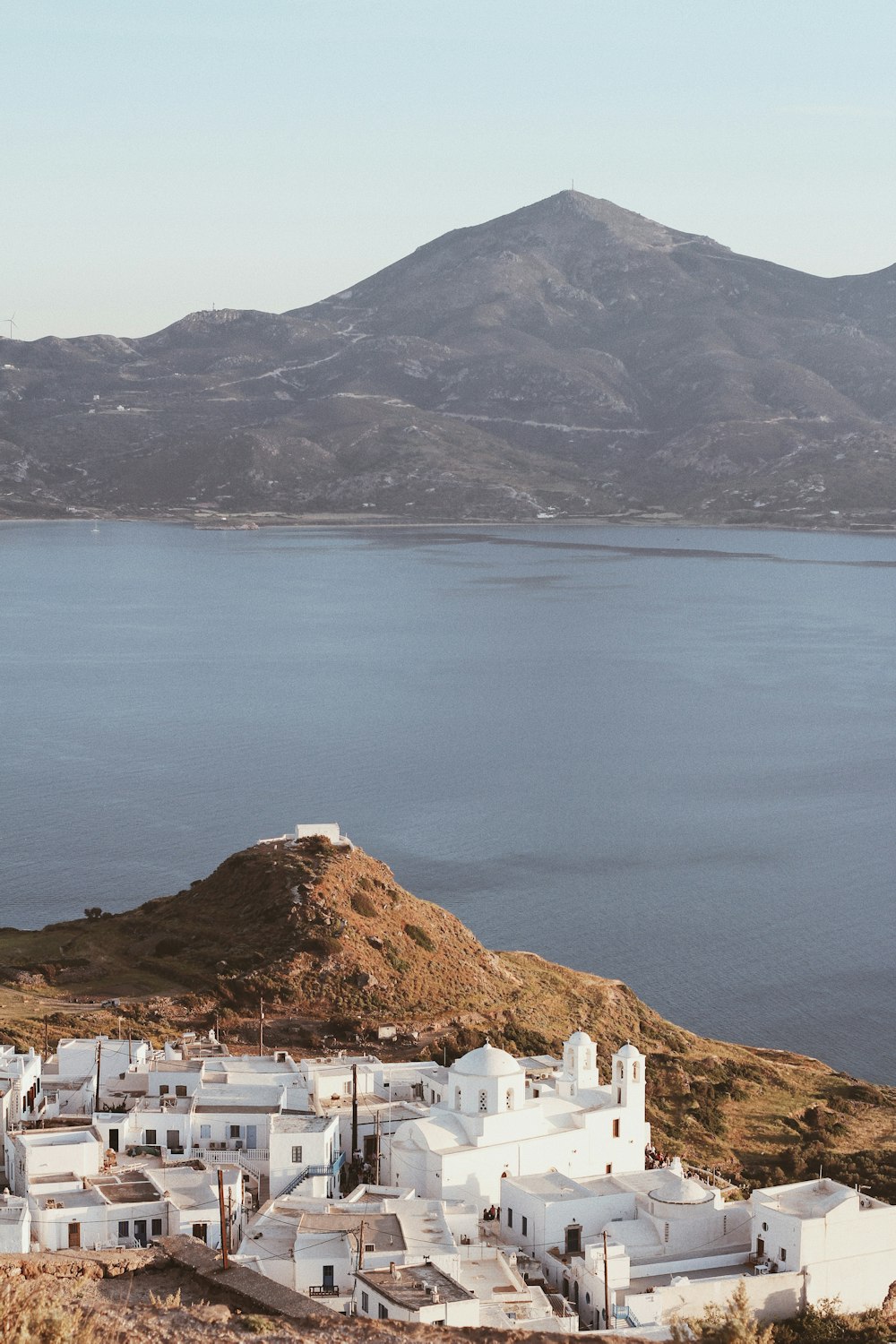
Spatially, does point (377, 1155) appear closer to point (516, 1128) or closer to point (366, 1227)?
point (516, 1128)

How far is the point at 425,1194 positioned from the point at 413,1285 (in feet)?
14.2

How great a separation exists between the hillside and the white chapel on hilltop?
113 inches

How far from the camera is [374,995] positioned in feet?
97.9

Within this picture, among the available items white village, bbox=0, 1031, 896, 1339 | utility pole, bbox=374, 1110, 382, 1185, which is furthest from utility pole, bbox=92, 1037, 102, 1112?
utility pole, bbox=374, 1110, 382, 1185

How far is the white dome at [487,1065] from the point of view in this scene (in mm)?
21031

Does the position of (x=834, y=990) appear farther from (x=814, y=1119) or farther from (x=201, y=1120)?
(x=201, y=1120)

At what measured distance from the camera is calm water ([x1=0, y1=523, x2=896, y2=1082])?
43156mm

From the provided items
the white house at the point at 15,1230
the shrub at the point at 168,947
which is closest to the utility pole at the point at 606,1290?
the white house at the point at 15,1230

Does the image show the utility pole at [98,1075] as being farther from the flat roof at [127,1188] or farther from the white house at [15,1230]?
the white house at [15,1230]

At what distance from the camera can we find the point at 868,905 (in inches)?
1858

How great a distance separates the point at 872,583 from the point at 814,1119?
120 metres

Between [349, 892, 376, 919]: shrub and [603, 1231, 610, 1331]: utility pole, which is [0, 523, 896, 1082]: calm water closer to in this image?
[349, 892, 376, 919]: shrub

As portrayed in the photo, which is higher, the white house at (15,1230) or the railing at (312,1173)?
the white house at (15,1230)

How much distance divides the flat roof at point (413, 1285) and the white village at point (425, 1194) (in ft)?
0.11
